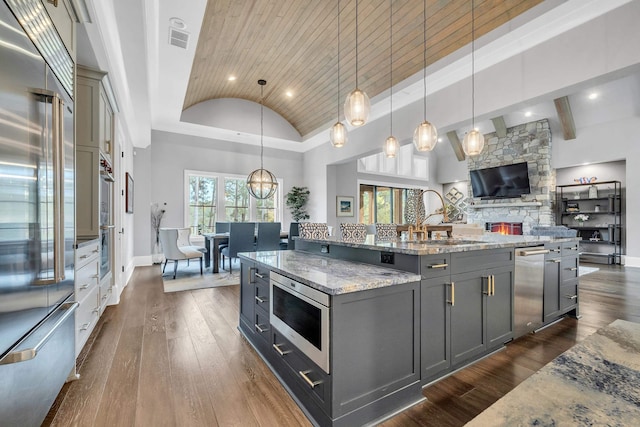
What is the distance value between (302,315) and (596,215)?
9.76 meters

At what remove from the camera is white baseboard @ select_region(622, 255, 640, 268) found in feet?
22.4

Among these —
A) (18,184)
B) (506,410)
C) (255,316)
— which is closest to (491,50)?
(255,316)

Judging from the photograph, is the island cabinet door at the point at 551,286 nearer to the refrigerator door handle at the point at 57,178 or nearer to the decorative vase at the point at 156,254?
the refrigerator door handle at the point at 57,178

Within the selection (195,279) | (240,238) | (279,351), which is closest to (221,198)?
(240,238)

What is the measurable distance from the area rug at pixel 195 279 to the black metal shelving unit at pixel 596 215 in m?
8.91

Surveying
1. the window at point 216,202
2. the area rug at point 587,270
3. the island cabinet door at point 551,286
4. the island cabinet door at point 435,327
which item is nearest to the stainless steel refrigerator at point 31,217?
the island cabinet door at point 435,327

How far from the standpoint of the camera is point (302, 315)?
1.74 m

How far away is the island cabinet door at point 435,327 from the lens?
1.87 meters

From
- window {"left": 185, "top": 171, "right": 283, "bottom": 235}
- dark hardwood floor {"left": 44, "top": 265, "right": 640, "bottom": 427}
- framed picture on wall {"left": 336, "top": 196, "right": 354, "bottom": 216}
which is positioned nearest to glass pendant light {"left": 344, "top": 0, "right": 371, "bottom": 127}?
dark hardwood floor {"left": 44, "top": 265, "right": 640, "bottom": 427}

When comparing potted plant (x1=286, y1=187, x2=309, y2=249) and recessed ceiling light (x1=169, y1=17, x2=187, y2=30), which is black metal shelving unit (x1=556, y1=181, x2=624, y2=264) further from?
recessed ceiling light (x1=169, y1=17, x2=187, y2=30)

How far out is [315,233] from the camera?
3.68 metres

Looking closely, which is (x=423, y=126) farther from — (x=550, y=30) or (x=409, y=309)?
(x=409, y=309)

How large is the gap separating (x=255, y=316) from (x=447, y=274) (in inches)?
61.6

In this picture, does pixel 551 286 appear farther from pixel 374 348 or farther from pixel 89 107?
pixel 89 107
